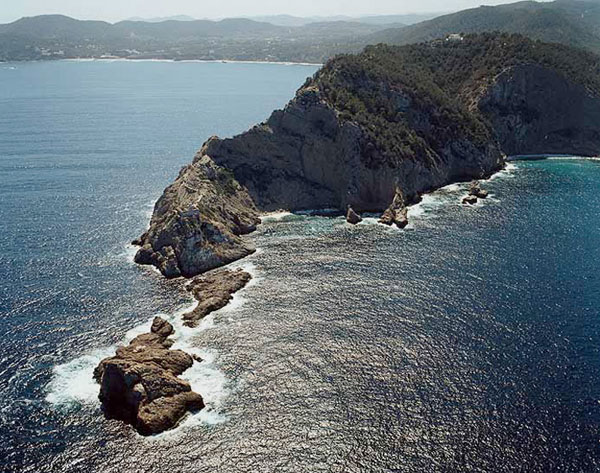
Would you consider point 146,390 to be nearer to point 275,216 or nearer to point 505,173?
point 275,216

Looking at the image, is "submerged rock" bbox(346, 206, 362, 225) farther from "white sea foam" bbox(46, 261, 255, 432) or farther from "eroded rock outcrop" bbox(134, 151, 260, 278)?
"white sea foam" bbox(46, 261, 255, 432)

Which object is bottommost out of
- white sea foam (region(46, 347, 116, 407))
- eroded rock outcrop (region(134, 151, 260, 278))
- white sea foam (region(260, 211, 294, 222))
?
white sea foam (region(260, 211, 294, 222))

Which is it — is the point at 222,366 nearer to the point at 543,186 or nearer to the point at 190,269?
the point at 190,269

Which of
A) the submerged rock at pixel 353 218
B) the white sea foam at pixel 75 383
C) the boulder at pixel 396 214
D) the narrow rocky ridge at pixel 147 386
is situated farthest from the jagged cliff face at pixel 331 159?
the narrow rocky ridge at pixel 147 386

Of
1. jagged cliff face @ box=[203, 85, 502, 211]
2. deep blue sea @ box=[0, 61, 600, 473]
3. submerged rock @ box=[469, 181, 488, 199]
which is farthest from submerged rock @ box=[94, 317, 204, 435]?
submerged rock @ box=[469, 181, 488, 199]

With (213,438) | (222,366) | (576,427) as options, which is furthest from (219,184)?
(576,427)

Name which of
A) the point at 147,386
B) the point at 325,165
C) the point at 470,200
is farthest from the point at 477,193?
the point at 147,386
